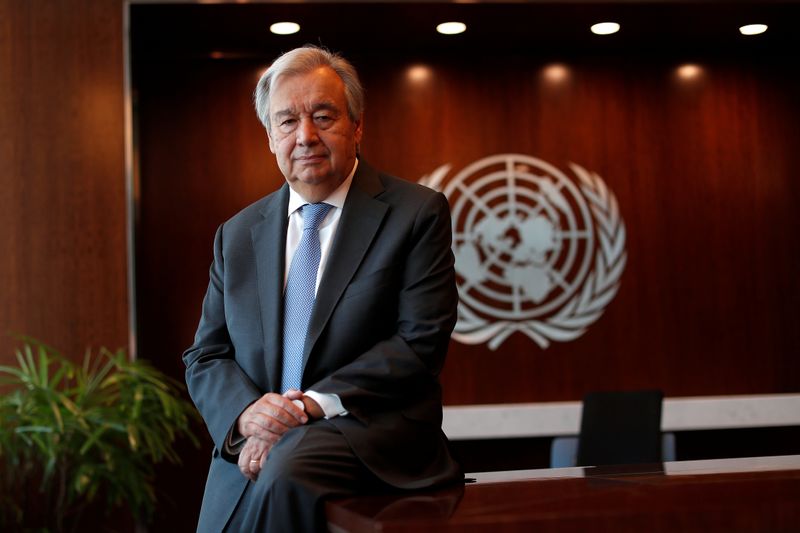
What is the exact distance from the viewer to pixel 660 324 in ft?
21.9

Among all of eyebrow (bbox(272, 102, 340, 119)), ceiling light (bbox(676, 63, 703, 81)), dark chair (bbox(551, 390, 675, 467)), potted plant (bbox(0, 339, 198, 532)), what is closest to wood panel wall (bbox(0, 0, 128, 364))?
potted plant (bbox(0, 339, 198, 532))

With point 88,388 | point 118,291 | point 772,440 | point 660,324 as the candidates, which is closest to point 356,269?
point 88,388

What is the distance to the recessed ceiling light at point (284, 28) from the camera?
238 inches

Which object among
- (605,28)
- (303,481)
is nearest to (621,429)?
(605,28)

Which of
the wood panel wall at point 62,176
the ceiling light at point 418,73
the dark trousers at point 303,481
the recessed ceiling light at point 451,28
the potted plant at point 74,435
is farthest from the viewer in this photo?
the ceiling light at point 418,73

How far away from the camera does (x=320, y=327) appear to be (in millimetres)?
2383

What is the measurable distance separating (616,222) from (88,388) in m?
3.38

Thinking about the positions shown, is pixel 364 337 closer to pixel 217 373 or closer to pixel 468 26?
pixel 217 373

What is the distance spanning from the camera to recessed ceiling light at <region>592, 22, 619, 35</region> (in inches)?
248

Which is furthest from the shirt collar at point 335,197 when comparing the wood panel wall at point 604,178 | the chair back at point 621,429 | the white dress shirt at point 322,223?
the wood panel wall at point 604,178

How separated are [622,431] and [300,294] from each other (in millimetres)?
3149

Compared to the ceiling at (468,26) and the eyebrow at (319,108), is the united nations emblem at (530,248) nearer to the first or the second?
the ceiling at (468,26)

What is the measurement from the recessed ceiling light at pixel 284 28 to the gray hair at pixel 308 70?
353 centimetres

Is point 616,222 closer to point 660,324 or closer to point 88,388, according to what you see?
point 660,324
